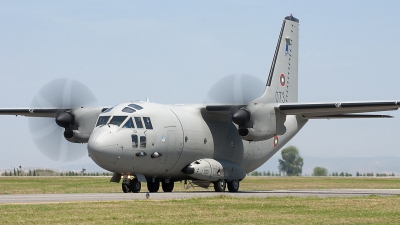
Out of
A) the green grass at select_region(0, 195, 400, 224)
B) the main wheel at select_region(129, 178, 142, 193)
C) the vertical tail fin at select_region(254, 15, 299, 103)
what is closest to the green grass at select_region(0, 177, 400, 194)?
the vertical tail fin at select_region(254, 15, 299, 103)

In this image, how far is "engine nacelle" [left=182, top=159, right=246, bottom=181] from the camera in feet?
99.3

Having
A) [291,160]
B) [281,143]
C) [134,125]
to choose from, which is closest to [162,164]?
[134,125]

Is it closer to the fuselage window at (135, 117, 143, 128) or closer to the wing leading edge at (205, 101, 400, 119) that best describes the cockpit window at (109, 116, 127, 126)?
the fuselage window at (135, 117, 143, 128)

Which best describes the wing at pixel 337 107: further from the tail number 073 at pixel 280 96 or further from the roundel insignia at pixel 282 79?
the roundel insignia at pixel 282 79

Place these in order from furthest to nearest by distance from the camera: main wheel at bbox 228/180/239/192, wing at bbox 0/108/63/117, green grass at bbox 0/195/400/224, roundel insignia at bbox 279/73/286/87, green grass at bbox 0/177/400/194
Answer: green grass at bbox 0/177/400/194, roundel insignia at bbox 279/73/286/87, wing at bbox 0/108/63/117, main wheel at bbox 228/180/239/192, green grass at bbox 0/195/400/224

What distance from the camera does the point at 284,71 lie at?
121 ft

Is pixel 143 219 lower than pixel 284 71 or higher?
lower

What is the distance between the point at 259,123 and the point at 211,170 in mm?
3063

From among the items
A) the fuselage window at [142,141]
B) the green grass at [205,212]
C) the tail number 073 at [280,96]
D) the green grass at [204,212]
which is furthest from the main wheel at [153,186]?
the green grass at [205,212]

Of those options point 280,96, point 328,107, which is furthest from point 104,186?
point 328,107

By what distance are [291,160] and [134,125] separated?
81.8m

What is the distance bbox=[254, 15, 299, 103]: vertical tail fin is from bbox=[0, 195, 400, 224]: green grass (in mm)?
14463

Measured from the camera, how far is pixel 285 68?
122 ft

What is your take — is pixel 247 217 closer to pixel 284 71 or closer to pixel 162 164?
pixel 162 164
